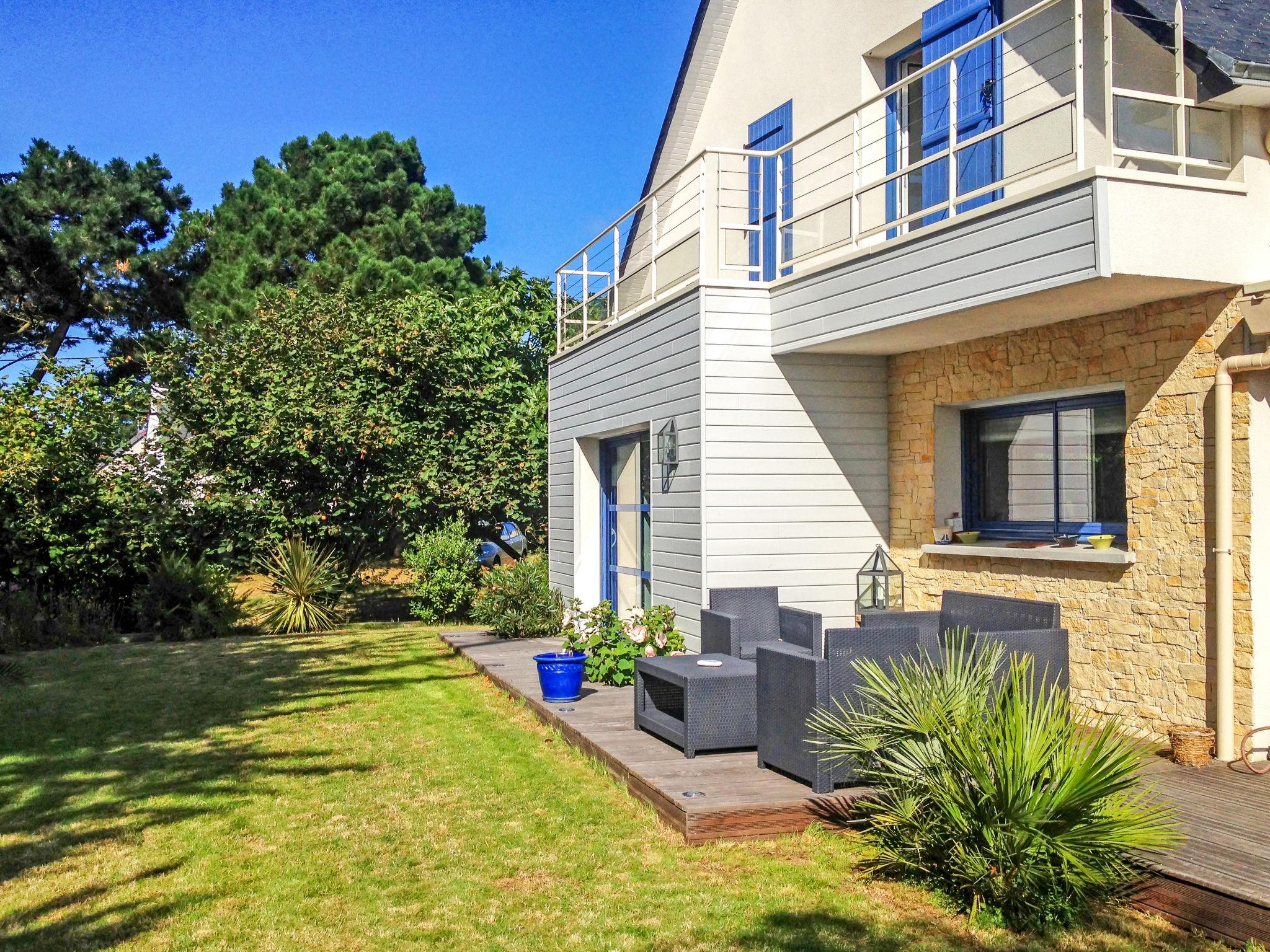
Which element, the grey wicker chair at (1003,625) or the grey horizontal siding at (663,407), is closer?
the grey wicker chair at (1003,625)

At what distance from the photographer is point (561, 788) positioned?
271 inches

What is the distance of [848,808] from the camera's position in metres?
5.75

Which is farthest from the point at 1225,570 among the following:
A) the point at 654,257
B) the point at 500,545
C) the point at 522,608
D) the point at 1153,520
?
the point at 500,545

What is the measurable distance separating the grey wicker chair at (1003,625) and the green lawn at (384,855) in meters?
1.51

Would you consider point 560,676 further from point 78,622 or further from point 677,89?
point 78,622

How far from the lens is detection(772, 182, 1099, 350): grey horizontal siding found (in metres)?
6.25

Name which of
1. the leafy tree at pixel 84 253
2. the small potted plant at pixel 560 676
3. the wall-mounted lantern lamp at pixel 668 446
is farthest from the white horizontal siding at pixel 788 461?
the leafy tree at pixel 84 253

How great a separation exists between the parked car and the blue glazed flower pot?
8015 millimetres

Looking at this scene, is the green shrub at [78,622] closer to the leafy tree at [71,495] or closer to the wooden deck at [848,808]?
the leafy tree at [71,495]

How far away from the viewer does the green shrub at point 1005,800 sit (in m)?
4.40

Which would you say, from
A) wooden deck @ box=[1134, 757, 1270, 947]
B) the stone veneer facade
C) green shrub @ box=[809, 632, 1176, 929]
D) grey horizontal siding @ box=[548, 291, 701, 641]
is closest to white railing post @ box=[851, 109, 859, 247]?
the stone veneer facade

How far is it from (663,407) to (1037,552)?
3819 mm

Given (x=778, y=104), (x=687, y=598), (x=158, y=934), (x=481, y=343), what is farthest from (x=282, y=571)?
(x=158, y=934)

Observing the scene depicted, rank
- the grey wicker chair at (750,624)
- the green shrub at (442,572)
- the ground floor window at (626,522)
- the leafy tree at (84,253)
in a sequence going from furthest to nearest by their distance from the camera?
the leafy tree at (84,253) < the green shrub at (442,572) < the ground floor window at (626,522) < the grey wicker chair at (750,624)
